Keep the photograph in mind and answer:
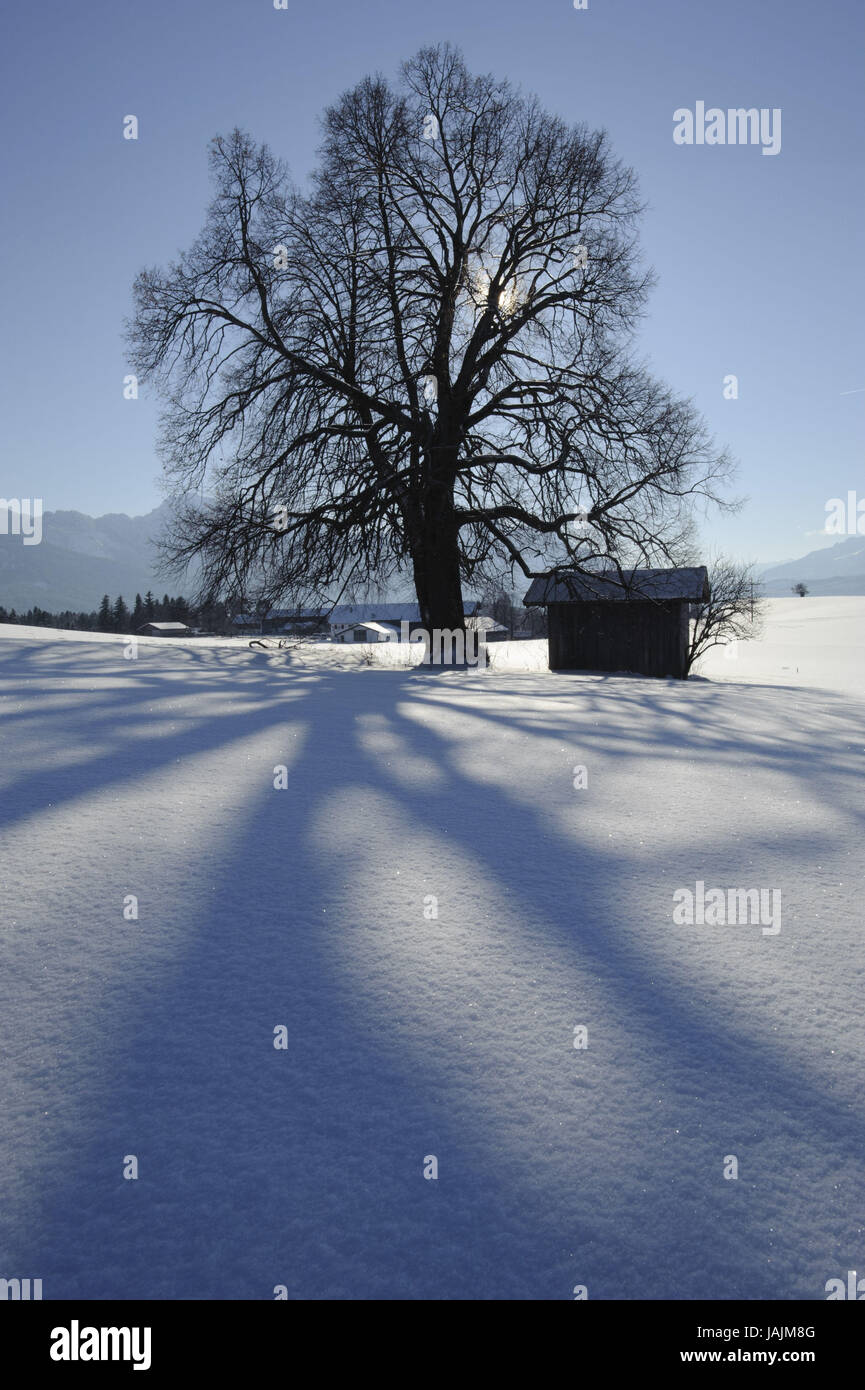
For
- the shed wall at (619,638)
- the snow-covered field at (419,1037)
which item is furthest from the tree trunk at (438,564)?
the snow-covered field at (419,1037)

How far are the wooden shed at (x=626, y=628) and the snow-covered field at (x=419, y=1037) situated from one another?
60.1ft

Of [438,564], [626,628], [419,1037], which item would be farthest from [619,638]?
[419,1037]

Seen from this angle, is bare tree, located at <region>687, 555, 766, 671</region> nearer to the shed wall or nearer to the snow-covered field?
the shed wall

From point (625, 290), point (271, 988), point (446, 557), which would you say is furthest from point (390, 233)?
point (271, 988)

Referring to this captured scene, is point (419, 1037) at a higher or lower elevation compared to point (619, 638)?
lower

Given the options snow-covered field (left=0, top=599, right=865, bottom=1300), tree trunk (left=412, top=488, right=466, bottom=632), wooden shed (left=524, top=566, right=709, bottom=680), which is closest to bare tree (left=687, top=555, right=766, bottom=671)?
wooden shed (left=524, top=566, right=709, bottom=680)

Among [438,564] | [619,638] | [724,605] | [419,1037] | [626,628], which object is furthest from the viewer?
[724,605]

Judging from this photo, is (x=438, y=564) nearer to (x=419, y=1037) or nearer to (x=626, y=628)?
(x=626, y=628)

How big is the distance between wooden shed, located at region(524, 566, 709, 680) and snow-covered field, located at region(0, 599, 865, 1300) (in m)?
18.3

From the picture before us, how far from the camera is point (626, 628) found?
22.8 metres

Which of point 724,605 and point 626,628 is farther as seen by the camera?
point 724,605

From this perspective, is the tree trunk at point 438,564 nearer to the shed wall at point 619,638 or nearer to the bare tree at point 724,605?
the shed wall at point 619,638

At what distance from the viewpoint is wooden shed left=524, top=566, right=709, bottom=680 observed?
72.9 feet

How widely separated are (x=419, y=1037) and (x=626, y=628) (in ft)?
71.1
